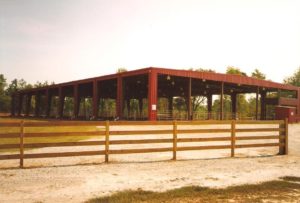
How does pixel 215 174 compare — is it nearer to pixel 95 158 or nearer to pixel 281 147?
pixel 95 158

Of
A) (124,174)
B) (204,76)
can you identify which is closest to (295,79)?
(204,76)

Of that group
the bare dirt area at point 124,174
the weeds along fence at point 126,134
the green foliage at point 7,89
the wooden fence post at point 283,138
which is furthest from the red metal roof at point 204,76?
the green foliage at point 7,89

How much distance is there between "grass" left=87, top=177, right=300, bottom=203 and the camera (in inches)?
222

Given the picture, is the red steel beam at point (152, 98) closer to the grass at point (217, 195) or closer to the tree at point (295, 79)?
the grass at point (217, 195)

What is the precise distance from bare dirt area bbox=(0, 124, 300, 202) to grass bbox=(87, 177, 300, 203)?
0.40 m

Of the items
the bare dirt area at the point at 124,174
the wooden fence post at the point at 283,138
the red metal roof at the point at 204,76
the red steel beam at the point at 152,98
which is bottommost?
the bare dirt area at the point at 124,174

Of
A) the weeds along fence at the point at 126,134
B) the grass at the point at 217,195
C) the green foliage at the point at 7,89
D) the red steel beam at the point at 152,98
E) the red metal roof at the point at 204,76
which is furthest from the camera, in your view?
the green foliage at the point at 7,89

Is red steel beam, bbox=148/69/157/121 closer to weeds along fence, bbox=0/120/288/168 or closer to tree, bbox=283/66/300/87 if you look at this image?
weeds along fence, bbox=0/120/288/168

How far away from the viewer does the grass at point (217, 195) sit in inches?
222

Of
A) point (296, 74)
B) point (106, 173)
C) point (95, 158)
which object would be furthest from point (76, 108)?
point (296, 74)

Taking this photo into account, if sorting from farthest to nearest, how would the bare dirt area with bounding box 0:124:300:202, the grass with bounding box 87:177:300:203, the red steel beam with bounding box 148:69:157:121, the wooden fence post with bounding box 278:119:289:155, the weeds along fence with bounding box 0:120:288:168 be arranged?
the red steel beam with bounding box 148:69:157:121 < the wooden fence post with bounding box 278:119:289:155 < the weeds along fence with bounding box 0:120:288:168 < the bare dirt area with bounding box 0:124:300:202 < the grass with bounding box 87:177:300:203

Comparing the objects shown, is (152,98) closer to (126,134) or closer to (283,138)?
→ (283,138)

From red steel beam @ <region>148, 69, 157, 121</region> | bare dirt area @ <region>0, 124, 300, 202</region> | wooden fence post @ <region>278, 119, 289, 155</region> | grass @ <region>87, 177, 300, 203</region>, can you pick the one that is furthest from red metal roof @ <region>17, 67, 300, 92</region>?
grass @ <region>87, 177, 300, 203</region>

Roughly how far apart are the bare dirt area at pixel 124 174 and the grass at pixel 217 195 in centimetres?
40
